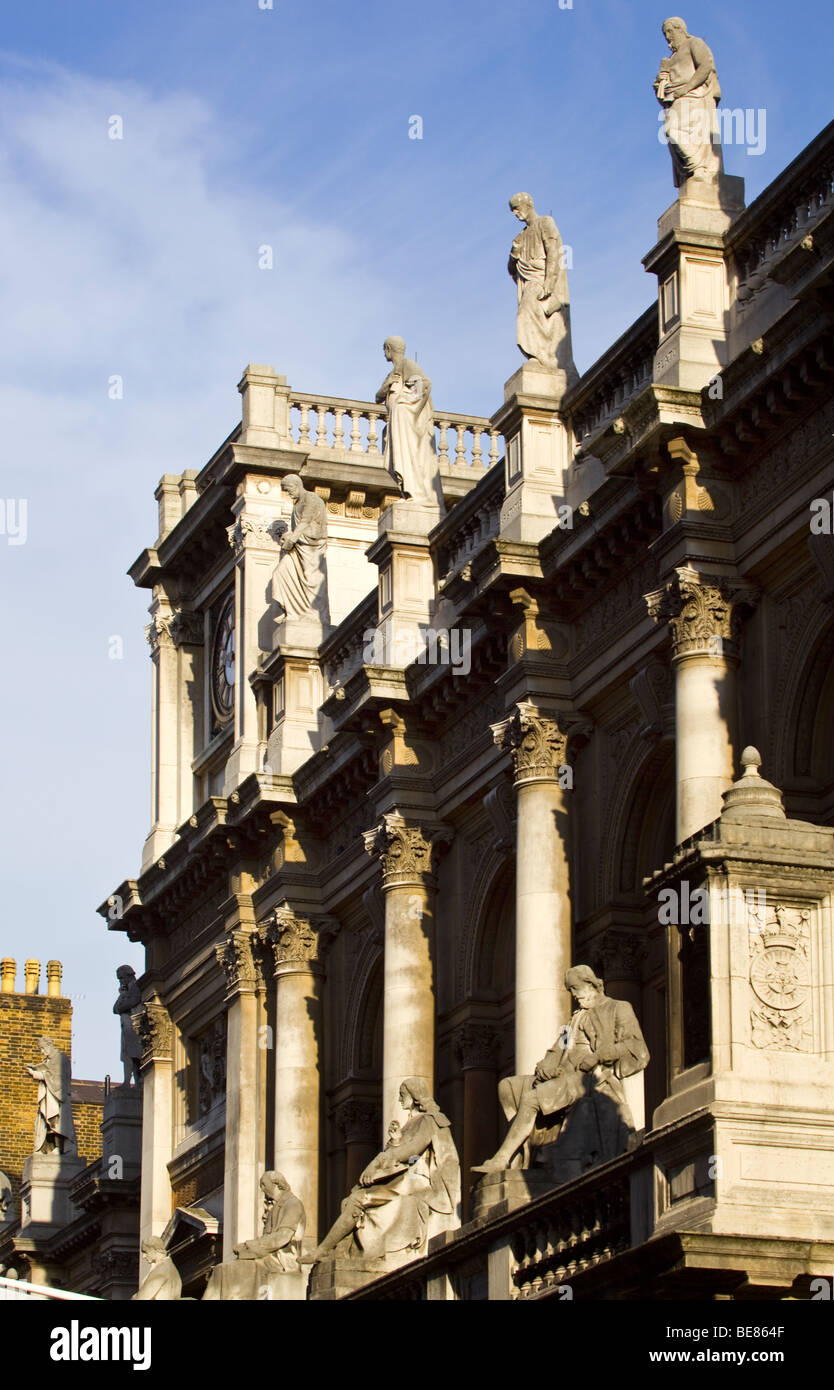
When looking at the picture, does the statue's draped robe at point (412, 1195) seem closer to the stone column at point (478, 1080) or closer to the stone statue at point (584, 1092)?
the stone statue at point (584, 1092)

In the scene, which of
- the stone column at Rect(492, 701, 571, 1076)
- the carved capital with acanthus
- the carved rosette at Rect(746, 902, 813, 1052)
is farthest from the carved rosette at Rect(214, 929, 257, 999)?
the carved rosette at Rect(746, 902, 813, 1052)

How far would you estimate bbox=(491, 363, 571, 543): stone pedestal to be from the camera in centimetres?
3738

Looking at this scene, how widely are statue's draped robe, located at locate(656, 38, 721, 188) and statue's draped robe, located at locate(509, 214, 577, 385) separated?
4.05 meters

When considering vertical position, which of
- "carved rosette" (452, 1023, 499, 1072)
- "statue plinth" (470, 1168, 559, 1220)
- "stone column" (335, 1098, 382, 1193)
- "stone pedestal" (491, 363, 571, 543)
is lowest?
"statue plinth" (470, 1168, 559, 1220)

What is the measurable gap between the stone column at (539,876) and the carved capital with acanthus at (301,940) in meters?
8.43

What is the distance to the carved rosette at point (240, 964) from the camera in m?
46.4

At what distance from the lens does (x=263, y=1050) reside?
4612cm

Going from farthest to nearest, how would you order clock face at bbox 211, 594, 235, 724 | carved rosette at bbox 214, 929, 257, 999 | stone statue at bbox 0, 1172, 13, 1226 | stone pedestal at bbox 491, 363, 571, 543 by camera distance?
stone statue at bbox 0, 1172, 13, 1226, clock face at bbox 211, 594, 235, 724, carved rosette at bbox 214, 929, 257, 999, stone pedestal at bbox 491, 363, 571, 543

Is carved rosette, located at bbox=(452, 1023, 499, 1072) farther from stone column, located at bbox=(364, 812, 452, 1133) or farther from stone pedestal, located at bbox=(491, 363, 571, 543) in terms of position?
stone pedestal, located at bbox=(491, 363, 571, 543)

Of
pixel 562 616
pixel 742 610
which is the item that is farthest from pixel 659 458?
pixel 562 616

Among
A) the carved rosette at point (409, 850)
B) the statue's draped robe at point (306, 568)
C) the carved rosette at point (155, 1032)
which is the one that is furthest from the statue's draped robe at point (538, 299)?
the carved rosette at point (155, 1032)

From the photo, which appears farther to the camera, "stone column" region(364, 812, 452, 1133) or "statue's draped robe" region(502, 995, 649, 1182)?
"stone column" region(364, 812, 452, 1133)

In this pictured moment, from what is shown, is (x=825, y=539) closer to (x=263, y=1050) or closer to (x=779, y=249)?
(x=779, y=249)
